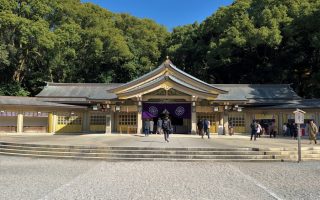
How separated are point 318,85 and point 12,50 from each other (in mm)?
31370

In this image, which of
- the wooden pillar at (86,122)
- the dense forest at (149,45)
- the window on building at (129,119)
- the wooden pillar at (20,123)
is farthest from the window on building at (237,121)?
the wooden pillar at (20,123)

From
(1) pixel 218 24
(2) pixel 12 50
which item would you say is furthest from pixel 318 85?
(2) pixel 12 50

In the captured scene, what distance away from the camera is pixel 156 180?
904 cm

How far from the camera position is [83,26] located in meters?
40.2

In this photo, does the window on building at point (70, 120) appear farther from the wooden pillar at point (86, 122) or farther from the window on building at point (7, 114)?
the window on building at point (7, 114)

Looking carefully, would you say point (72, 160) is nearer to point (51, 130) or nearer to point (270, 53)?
point (51, 130)

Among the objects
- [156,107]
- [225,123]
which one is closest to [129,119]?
[156,107]

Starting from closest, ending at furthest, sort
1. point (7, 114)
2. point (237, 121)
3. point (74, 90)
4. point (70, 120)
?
point (7, 114) < point (237, 121) < point (70, 120) < point (74, 90)

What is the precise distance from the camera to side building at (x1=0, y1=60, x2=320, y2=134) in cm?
2478

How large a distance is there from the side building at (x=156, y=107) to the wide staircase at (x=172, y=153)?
10970mm

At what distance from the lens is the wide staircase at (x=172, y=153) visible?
13.1 metres

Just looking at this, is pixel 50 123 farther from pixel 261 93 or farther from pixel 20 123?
pixel 261 93

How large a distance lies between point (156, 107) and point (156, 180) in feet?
53.8

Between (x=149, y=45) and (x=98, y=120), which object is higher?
(x=149, y=45)
